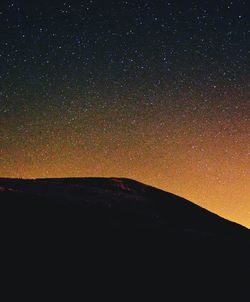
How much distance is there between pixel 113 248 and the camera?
897cm

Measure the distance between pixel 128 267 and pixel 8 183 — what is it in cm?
586

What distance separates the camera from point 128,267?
8477 mm

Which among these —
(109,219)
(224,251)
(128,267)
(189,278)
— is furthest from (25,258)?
(224,251)

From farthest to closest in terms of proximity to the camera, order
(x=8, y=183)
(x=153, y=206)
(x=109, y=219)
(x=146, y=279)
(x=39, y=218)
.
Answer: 1. (x=153, y=206)
2. (x=8, y=183)
3. (x=109, y=219)
4. (x=39, y=218)
5. (x=146, y=279)

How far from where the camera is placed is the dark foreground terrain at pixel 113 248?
7.52m

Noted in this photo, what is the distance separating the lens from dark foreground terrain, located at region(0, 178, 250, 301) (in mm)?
7516

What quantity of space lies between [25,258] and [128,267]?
2449mm

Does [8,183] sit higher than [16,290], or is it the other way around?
[8,183]

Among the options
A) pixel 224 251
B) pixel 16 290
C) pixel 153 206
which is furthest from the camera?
pixel 153 206

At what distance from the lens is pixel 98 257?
8.38 metres

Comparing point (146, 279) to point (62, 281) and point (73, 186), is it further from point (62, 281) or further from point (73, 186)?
point (73, 186)

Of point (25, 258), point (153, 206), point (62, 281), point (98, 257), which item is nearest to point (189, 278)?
point (98, 257)

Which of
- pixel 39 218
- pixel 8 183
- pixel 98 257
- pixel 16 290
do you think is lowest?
pixel 16 290

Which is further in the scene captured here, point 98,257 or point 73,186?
point 73,186
